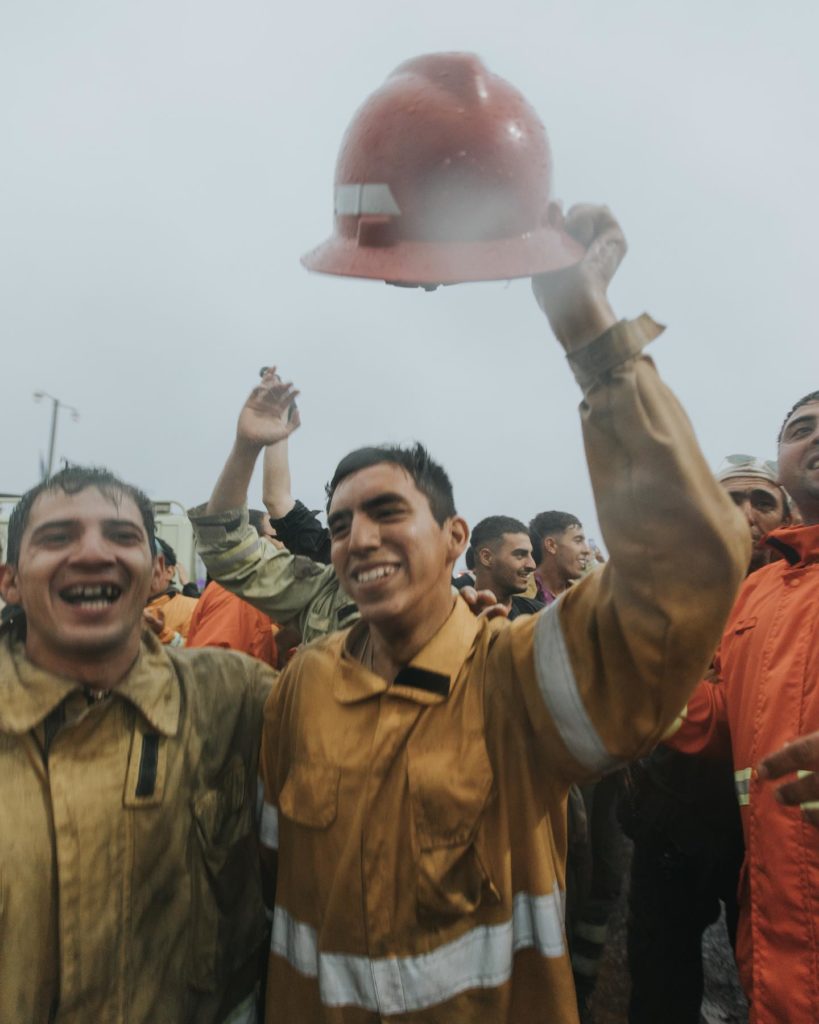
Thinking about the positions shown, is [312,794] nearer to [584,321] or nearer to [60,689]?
[60,689]

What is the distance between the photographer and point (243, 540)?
276cm

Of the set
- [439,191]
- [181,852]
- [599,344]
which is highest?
[439,191]

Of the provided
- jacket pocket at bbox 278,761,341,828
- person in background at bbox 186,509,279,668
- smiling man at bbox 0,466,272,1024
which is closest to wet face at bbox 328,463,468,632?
jacket pocket at bbox 278,761,341,828

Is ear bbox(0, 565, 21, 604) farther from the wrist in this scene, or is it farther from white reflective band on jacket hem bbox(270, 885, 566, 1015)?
the wrist

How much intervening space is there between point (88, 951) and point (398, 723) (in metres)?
0.79

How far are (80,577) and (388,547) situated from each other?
0.74 meters

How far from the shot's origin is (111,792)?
1.57 m

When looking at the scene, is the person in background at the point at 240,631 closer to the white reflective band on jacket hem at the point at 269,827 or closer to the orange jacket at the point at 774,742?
the white reflective band on jacket hem at the point at 269,827

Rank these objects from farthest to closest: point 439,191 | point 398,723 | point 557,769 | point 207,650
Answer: point 207,650, point 398,723, point 557,769, point 439,191

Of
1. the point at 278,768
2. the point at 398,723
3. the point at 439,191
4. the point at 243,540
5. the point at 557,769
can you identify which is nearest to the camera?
the point at 439,191

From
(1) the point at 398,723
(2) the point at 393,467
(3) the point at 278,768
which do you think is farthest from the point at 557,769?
(2) the point at 393,467

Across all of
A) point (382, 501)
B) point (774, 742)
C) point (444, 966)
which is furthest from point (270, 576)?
point (774, 742)

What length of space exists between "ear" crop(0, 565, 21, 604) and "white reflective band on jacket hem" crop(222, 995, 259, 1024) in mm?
1150

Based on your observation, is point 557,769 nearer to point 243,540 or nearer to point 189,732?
point 189,732
